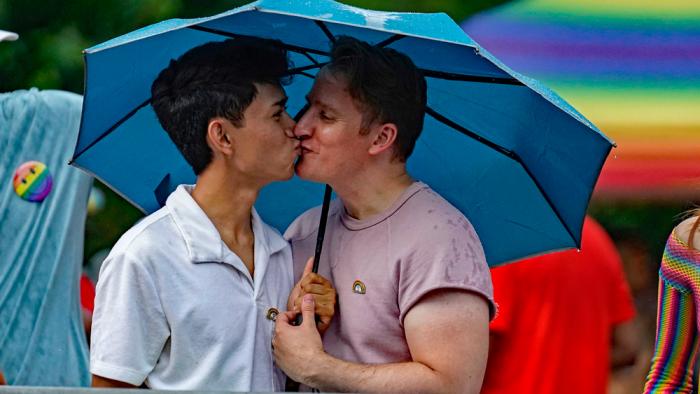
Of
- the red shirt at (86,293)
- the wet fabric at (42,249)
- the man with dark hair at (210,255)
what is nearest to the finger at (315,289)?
the man with dark hair at (210,255)

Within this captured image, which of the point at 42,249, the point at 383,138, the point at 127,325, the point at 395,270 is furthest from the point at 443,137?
the point at 42,249

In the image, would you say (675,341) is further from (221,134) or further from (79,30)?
(79,30)

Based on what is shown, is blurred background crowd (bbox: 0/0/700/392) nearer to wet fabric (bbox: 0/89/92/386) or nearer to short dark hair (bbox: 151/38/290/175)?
wet fabric (bbox: 0/89/92/386)

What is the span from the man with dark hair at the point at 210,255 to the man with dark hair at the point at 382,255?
0.22ft

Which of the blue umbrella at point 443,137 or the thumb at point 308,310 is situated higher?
the blue umbrella at point 443,137

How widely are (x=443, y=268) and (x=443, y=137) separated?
0.53m

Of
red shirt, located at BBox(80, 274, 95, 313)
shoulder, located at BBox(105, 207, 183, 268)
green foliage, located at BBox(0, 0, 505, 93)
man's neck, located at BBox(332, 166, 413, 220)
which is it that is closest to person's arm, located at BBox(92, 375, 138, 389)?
shoulder, located at BBox(105, 207, 183, 268)

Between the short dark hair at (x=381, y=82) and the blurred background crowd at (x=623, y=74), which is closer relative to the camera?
the short dark hair at (x=381, y=82)

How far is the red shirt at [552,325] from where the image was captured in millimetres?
4059

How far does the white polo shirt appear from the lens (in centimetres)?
295

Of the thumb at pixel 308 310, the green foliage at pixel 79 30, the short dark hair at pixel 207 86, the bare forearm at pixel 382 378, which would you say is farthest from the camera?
the green foliage at pixel 79 30

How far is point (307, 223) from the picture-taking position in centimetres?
334

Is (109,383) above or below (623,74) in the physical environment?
below

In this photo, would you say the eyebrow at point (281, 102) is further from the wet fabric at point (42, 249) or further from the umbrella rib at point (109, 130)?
the wet fabric at point (42, 249)
